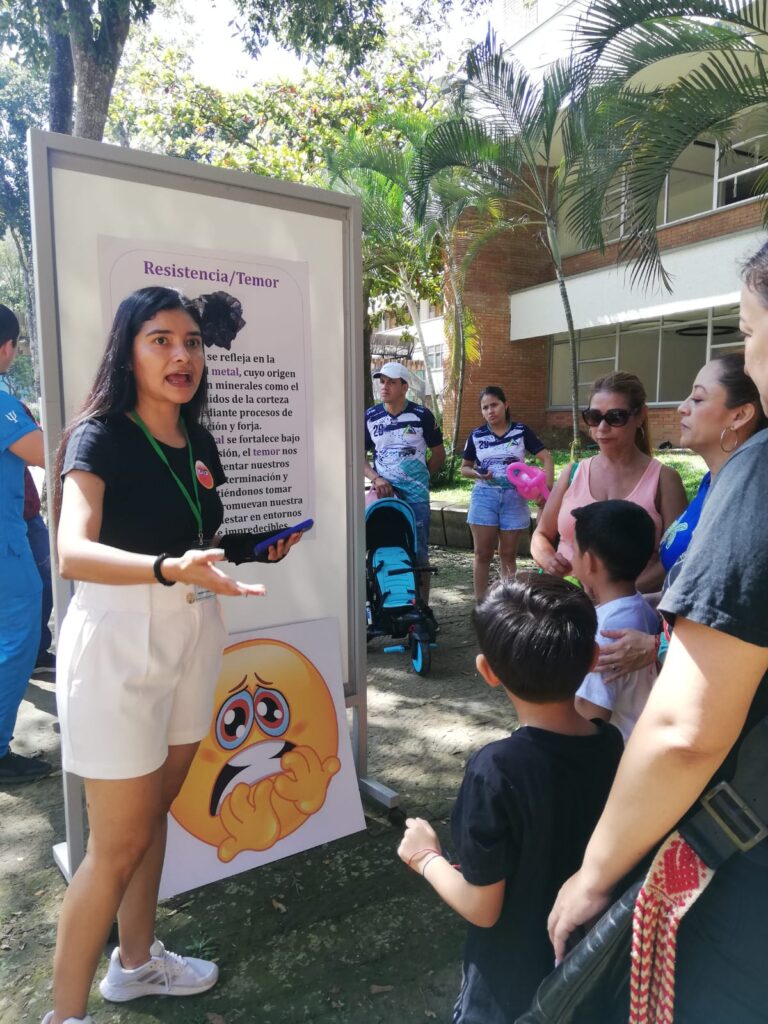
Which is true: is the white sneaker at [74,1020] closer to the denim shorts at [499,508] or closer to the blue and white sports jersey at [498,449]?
the denim shorts at [499,508]

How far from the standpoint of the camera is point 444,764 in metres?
3.46

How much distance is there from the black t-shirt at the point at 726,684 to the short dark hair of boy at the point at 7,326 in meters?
3.31

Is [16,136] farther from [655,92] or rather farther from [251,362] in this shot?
[251,362]

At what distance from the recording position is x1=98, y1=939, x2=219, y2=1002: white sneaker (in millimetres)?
2018

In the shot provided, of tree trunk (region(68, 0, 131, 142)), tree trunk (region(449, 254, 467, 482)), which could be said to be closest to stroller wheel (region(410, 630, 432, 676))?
tree trunk (region(68, 0, 131, 142))

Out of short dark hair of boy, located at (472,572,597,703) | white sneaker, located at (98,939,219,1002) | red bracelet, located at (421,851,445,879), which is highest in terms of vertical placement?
short dark hair of boy, located at (472,572,597,703)

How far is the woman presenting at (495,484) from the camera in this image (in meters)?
5.61

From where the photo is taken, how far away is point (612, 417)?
108 inches

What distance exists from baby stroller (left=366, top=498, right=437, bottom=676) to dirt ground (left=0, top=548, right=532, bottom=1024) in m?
1.23

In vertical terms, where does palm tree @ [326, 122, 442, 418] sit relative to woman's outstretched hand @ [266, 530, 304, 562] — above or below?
above

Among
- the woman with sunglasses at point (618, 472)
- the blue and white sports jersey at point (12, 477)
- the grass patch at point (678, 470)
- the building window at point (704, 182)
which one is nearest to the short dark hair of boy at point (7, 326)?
the blue and white sports jersey at point (12, 477)

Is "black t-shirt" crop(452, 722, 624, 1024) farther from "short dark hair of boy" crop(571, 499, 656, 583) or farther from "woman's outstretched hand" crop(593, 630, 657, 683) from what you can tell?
"short dark hair of boy" crop(571, 499, 656, 583)

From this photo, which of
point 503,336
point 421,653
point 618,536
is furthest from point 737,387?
point 503,336

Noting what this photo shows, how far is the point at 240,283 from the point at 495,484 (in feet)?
11.4
